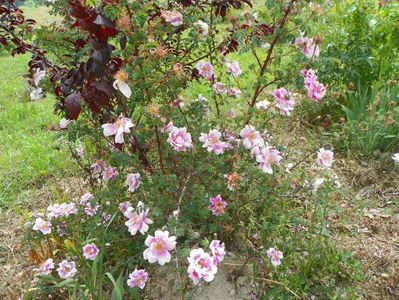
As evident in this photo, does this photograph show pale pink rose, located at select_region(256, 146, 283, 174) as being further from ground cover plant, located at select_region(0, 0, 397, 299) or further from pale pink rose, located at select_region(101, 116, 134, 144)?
pale pink rose, located at select_region(101, 116, 134, 144)

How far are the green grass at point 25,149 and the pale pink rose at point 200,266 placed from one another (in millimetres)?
974

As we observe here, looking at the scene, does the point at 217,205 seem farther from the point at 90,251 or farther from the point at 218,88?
the point at 218,88

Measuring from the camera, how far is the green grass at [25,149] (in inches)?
120

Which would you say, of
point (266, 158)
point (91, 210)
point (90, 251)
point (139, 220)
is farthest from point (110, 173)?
point (266, 158)

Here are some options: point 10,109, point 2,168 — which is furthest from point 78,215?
point 10,109

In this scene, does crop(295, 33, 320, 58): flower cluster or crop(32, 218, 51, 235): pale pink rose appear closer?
crop(295, 33, 320, 58): flower cluster

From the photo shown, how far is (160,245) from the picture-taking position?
141 centimetres

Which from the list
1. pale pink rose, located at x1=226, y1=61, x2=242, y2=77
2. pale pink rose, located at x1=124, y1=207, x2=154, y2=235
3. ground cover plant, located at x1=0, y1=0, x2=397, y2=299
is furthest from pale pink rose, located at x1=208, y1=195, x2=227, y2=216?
pale pink rose, located at x1=226, y1=61, x2=242, y2=77

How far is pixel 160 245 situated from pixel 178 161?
57 centimetres

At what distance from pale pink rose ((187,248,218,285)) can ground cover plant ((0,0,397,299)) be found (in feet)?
0.58

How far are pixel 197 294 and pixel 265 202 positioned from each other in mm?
515

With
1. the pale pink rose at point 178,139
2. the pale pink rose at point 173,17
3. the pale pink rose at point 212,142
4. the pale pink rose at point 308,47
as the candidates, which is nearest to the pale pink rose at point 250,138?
the pale pink rose at point 212,142

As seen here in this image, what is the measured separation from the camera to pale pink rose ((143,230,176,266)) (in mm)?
1390

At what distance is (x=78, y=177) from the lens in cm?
283
